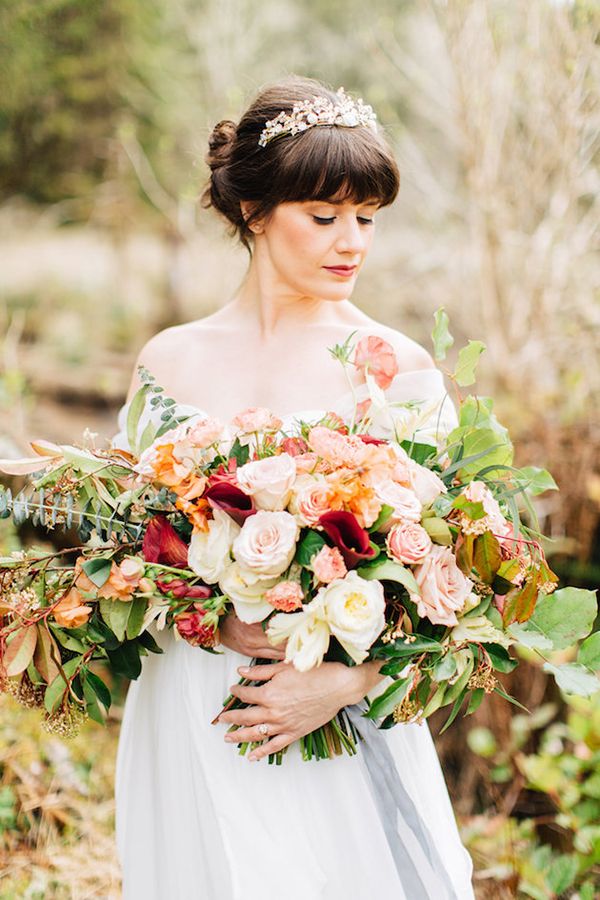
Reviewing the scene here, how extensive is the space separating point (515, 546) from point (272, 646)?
52 cm

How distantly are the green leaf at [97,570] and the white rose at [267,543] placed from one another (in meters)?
0.27

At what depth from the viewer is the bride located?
1.70 meters

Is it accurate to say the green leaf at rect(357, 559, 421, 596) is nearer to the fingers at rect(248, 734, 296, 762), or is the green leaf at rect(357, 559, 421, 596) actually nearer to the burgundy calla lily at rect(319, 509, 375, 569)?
the burgundy calla lily at rect(319, 509, 375, 569)

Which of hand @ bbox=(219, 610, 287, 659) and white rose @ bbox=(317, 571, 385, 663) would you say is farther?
hand @ bbox=(219, 610, 287, 659)

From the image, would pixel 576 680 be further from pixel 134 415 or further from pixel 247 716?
pixel 134 415

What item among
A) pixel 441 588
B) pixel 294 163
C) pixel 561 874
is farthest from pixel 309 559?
pixel 561 874

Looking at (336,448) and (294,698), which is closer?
(336,448)

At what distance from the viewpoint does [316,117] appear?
1.95 m

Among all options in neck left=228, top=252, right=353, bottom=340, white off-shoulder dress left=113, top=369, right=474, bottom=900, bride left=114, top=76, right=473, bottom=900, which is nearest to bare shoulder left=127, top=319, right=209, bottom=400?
bride left=114, top=76, right=473, bottom=900

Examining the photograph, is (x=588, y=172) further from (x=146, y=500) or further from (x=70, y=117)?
(x=70, y=117)

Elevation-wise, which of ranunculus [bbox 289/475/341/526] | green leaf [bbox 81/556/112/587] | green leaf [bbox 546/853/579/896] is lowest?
green leaf [bbox 546/853/579/896]

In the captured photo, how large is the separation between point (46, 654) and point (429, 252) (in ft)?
14.2

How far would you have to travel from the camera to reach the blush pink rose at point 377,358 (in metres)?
1.83

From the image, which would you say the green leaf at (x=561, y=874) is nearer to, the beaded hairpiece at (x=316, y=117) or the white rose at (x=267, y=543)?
the white rose at (x=267, y=543)
